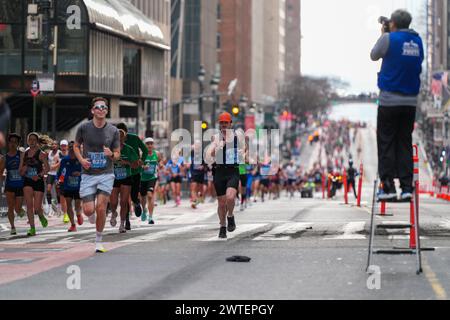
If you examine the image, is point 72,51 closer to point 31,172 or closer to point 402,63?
point 31,172

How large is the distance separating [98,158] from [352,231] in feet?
16.1

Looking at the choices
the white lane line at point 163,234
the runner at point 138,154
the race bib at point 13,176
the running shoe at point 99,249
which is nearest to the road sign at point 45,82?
the runner at point 138,154

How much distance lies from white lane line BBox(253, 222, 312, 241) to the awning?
28.3m

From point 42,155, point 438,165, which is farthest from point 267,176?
point 438,165

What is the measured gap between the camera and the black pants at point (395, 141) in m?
12.5

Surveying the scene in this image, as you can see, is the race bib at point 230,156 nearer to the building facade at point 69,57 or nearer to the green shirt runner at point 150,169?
the green shirt runner at point 150,169

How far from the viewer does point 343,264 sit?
42.9ft

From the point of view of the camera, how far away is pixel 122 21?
53.8m

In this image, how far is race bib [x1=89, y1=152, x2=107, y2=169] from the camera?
51.2 feet

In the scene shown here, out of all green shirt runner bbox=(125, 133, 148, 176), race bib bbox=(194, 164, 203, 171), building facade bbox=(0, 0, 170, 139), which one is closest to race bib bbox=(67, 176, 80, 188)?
green shirt runner bbox=(125, 133, 148, 176)

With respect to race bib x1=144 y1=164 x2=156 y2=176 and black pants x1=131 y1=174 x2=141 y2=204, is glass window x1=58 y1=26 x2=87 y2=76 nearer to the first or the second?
race bib x1=144 y1=164 x2=156 y2=176

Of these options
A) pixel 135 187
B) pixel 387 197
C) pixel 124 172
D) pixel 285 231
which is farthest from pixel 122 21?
pixel 387 197

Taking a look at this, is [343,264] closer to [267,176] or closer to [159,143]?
[267,176]

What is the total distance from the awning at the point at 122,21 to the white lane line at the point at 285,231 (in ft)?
92.9
